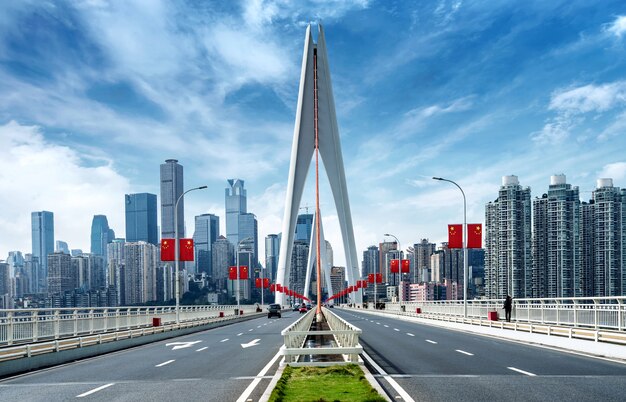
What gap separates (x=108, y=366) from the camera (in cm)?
1941

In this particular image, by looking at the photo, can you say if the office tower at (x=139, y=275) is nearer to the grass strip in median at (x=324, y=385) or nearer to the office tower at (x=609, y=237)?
the office tower at (x=609, y=237)

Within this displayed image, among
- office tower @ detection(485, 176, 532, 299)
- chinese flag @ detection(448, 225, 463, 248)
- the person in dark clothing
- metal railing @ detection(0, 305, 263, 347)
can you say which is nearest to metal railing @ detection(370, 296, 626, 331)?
the person in dark clothing

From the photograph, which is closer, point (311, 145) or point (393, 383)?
point (393, 383)

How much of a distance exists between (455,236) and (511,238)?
94871mm

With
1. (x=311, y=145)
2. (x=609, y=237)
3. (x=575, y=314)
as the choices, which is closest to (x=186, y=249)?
(x=575, y=314)

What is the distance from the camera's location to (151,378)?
622 inches

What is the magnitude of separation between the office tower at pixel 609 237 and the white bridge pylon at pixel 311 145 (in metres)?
61.6

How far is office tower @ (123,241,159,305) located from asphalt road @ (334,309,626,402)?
164391 mm

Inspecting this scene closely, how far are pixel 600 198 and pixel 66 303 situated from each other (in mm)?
126189

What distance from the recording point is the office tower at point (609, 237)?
122812mm

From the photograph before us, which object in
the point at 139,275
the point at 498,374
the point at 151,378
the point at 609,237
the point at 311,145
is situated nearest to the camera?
the point at 498,374

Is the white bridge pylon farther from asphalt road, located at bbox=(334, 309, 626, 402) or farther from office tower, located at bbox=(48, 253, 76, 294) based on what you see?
office tower, located at bbox=(48, 253, 76, 294)

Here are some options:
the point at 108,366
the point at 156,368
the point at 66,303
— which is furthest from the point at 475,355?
the point at 66,303

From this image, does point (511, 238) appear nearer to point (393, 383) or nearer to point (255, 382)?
point (393, 383)
